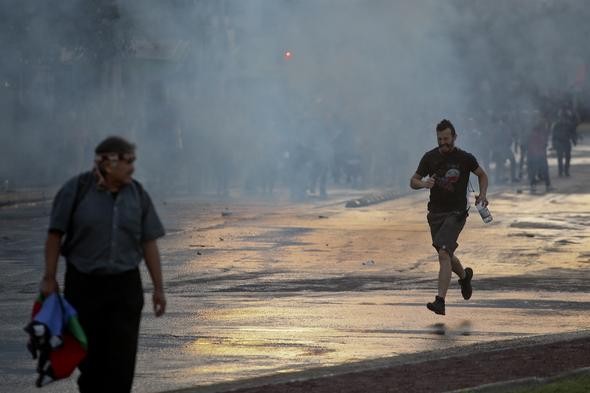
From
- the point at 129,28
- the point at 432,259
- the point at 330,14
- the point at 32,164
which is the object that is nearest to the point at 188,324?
the point at 432,259

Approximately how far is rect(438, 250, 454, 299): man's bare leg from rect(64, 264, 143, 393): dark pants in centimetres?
553

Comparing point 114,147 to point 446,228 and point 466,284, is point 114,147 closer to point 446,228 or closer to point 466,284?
point 446,228

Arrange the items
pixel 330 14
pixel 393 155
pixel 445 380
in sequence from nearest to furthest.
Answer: pixel 445 380 → pixel 330 14 → pixel 393 155

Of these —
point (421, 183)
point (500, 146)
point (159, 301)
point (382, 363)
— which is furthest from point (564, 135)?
point (159, 301)

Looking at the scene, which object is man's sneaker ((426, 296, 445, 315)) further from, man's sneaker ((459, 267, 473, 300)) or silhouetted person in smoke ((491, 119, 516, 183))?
silhouetted person in smoke ((491, 119, 516, 183))

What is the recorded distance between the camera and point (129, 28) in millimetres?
26109

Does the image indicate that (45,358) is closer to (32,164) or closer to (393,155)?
(32,164)

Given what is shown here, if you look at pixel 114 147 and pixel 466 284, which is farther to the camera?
pixel 466 284

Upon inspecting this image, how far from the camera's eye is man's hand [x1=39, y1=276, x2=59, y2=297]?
8.09 m

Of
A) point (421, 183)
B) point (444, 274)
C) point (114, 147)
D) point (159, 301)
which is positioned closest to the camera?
point (114, 147)

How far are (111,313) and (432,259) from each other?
34.5 feet

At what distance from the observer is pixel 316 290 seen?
15.3 m

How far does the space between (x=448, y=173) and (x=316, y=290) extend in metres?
1.90

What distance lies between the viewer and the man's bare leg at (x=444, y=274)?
13562 mm
